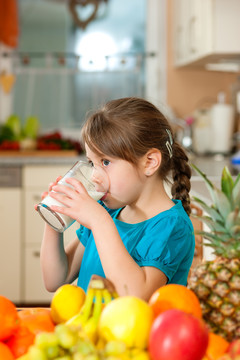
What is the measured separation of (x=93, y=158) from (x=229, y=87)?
3.36 meters

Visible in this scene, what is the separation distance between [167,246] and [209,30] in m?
2.39

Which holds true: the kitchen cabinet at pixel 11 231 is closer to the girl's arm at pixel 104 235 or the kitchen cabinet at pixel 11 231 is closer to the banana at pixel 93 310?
the girl's arm at pixel 104 235

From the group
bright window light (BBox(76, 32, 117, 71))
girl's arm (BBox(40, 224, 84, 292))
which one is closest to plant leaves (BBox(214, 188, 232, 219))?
girl's arm (BBox(40, 224, 84, 292))

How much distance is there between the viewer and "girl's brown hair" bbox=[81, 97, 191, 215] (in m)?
1.15

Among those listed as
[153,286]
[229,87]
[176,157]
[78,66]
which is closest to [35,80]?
[78,66]

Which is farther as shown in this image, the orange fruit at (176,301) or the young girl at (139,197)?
the young girl at (139,197)

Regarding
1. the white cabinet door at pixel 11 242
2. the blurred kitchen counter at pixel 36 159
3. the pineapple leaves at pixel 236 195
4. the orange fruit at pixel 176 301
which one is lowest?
the white cabinet door at pixel 11 242

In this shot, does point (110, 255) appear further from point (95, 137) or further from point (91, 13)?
point (91, 13)

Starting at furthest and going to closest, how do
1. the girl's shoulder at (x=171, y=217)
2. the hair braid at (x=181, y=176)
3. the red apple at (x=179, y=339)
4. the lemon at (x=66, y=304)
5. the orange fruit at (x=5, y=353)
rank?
the hair braid at (x=181, y=176)
the girl's shoulder at (x=171, y=217)
the lemon at (x=66, y=304)
the orange fruit at (x=5, y=353)
the red apple at (x=179, y=339)

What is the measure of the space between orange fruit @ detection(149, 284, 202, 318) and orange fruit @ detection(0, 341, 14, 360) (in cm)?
20

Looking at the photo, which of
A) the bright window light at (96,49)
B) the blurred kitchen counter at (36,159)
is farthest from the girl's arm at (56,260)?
the bright window light at (96,49)

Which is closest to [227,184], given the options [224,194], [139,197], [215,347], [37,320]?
[224,194]

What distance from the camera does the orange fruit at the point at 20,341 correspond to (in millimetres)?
749

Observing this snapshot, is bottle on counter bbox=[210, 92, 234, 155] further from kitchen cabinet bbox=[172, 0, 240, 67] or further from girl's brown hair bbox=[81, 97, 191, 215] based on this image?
girl's brown hair bbox=[81, 97, 191, 215]
